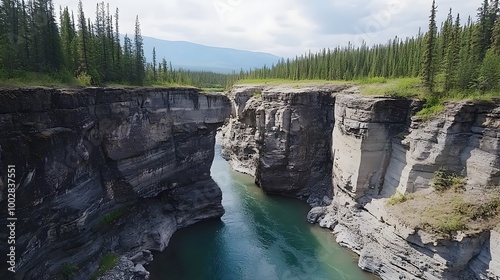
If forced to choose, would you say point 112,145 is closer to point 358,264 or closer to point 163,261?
point 163,261

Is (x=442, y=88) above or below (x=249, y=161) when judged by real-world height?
above

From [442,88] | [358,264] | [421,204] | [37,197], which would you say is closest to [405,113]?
[442,88]

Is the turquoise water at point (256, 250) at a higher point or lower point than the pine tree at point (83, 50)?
lower

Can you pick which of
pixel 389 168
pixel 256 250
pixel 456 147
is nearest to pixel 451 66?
pixel 456 147

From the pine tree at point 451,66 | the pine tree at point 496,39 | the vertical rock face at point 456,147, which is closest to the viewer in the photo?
the vertical rock face at point 456,147

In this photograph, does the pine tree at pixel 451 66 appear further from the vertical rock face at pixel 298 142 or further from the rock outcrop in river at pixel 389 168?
the vertical rock face at pixel 298 142

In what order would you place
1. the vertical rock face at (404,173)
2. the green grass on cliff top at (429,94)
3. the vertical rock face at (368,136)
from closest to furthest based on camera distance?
the vertical rock face at (404,173) < the green grass on cliff top at (429,94) < the vertical rock face at (368,136)

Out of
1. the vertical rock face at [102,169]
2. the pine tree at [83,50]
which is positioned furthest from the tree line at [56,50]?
the vertical rock face at [102,169]
